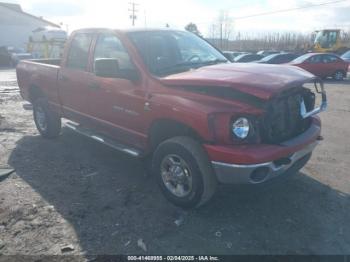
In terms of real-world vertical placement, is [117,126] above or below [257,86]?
below

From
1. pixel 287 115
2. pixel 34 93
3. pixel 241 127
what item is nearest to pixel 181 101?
pixel 241 127

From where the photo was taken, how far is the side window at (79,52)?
16.5ft

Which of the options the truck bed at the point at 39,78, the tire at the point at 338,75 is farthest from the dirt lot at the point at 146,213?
the tire at the point at 338,75

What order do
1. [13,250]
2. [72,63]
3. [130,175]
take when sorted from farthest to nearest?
[72,63]
[130,175]
[13,250]

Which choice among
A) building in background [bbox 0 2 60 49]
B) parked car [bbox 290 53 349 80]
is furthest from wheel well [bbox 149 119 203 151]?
building in background [bbox 0 2 60 49]

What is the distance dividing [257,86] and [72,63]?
330 centimetres

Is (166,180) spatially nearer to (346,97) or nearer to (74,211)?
(74,211)

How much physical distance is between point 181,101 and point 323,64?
1647cm

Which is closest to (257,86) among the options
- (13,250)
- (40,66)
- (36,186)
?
(13,250)

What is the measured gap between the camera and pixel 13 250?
10.4 ft

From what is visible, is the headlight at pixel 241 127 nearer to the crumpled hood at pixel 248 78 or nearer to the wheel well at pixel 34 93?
the crumpled hood at pixel 248 78

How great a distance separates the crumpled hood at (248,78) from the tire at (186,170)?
0.64m

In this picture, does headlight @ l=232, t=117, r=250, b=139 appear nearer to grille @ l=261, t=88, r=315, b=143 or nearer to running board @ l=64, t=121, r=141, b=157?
grille @ l=261, t=88, r=315, b=143

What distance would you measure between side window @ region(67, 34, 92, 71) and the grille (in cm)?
291
